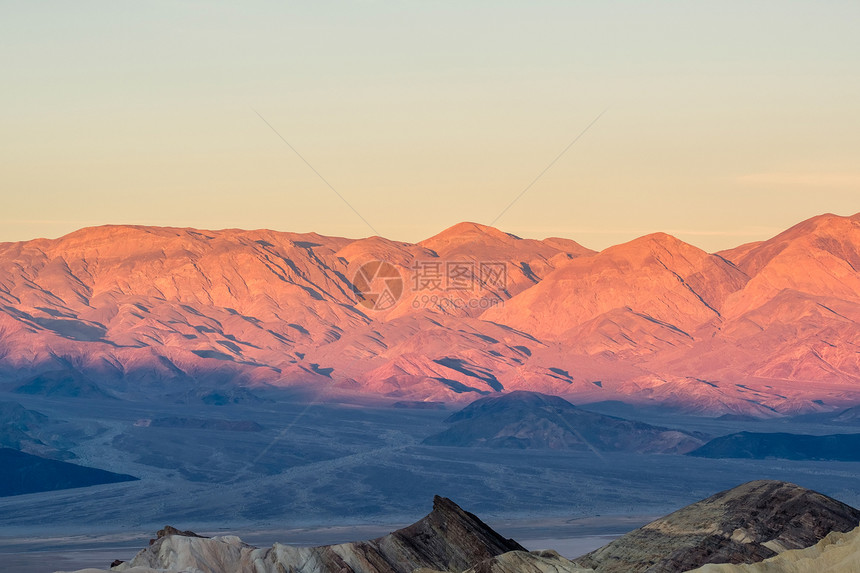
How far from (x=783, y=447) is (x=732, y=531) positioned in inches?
4549

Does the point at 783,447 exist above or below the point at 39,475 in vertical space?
above

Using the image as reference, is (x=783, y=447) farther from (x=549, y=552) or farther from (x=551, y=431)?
(x=549, y=552)

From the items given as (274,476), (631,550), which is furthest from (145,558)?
(274,476)

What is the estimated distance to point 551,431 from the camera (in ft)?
554

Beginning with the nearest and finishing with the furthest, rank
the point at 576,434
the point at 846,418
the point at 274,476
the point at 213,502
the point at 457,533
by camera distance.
→ 1. the point at 457,533
2. the point at 213,502
3. the point at 274,476
4. the point at 576,434
5. the point at 846,418

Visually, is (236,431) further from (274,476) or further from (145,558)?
(145,558)

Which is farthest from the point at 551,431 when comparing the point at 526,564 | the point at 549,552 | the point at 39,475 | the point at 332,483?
the point at 526,564

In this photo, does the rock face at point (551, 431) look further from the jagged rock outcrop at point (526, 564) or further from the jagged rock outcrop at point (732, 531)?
the jagged rock outcrop at point (526, 564)

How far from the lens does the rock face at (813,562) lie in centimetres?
3262

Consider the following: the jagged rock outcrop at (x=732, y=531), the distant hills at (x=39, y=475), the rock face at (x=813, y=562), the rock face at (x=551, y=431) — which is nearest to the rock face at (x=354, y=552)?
the jagged rock outcrop at (x=732, y=531)

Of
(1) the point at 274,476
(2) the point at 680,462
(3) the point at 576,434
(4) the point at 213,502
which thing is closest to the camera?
(4) the point at 213,502

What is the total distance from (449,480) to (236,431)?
50.0 metres

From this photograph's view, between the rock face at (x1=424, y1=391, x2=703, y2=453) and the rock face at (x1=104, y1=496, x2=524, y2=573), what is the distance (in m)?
118

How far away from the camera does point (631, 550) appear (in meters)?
47.5
